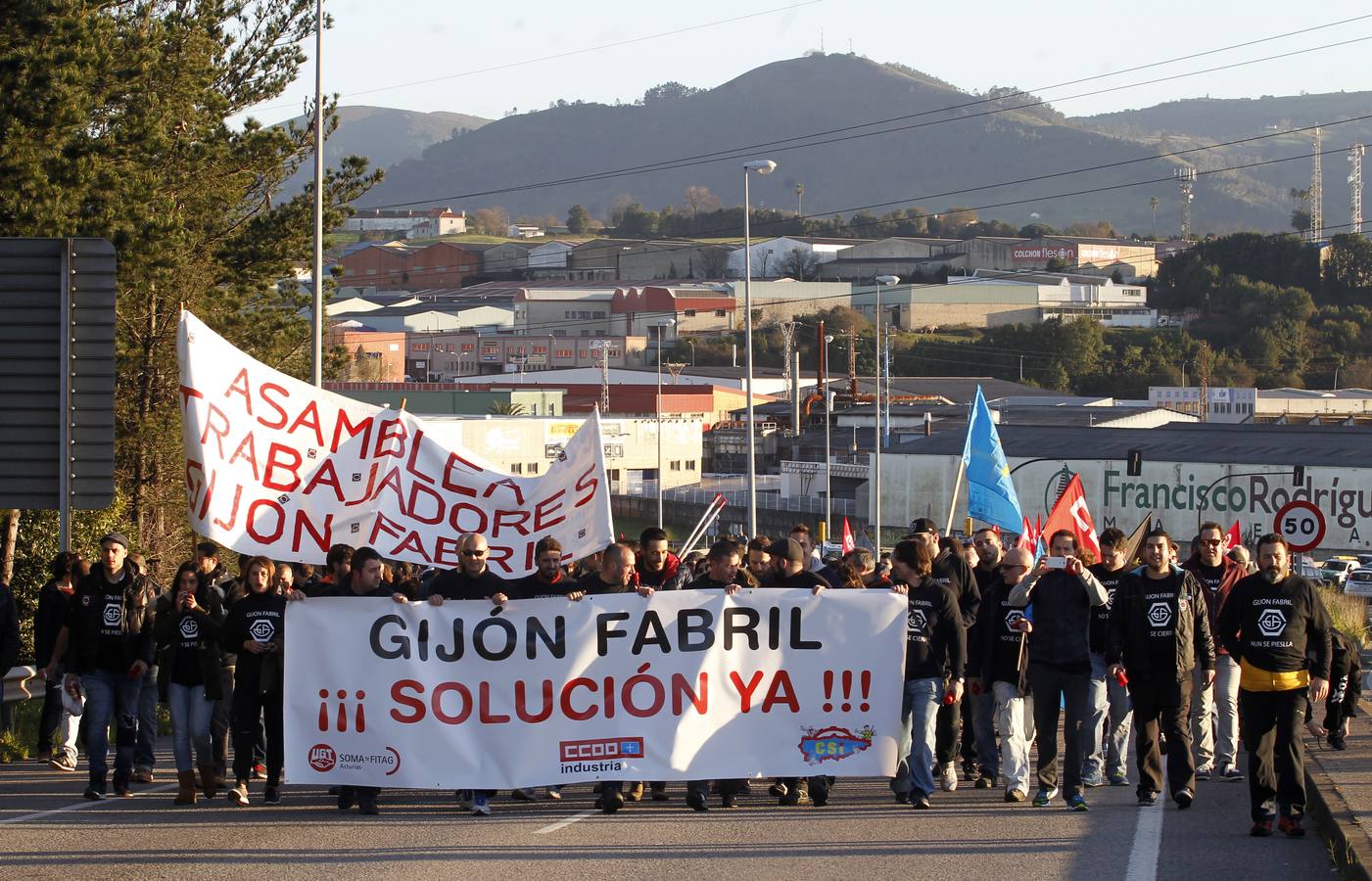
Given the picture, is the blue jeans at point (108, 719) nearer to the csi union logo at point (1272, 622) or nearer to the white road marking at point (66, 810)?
the white road marking at point (66, 810)

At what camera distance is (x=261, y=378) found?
1309 centimetres

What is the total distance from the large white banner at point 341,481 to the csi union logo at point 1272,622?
16.9 ft

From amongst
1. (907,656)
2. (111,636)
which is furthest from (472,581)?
(907,656)

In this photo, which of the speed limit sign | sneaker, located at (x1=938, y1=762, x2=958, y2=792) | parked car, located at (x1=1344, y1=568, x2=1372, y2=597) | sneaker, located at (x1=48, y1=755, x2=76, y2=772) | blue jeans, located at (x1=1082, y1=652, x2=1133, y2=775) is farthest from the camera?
parked car, located at (x1=1344, y1=568, x2=1372, y2=597)

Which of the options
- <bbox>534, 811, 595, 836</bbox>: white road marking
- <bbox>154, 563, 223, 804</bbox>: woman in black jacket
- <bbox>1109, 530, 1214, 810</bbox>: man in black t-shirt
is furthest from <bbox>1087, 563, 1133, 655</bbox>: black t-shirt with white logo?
<bbox>154, 563, 223, 804</bbox>: woman in black jacket

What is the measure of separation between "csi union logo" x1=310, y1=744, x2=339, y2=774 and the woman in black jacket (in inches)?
30.6

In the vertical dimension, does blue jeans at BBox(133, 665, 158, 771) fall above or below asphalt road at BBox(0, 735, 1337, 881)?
above

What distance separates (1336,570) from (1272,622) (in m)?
46.0

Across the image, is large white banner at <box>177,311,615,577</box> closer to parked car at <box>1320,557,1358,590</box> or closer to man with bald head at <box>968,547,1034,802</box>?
man with bald head at <box>968,547,1034,802</box>

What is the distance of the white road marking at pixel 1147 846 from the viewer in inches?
371

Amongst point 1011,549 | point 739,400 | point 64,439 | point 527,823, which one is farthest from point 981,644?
point 739,400

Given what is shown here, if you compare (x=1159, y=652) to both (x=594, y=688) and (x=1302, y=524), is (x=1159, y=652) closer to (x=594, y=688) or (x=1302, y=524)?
(x=594, y=688)

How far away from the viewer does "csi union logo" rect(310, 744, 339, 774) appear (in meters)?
11.4

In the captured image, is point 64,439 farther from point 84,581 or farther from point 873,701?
point 873,701
